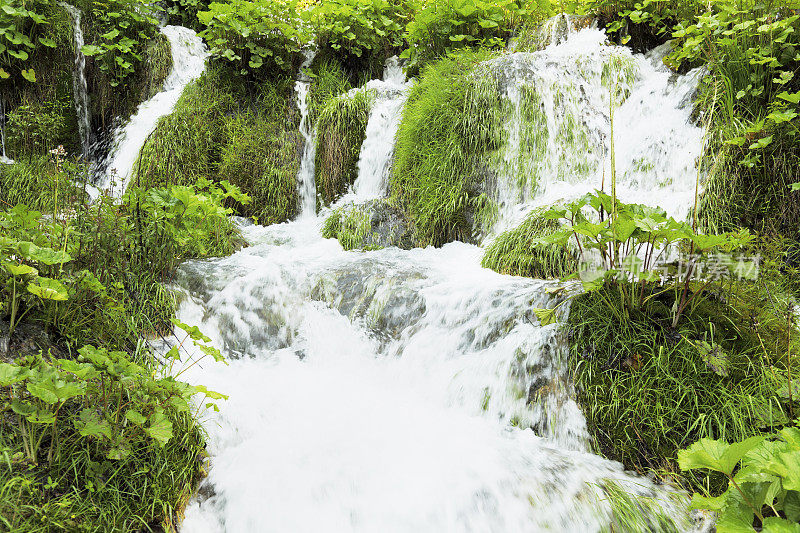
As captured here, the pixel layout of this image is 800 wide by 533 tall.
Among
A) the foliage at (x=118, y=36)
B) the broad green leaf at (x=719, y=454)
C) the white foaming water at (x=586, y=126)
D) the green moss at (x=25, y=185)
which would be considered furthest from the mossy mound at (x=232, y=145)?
the broad green leaf at (x=719, y=454)

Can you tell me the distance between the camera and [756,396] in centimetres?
196

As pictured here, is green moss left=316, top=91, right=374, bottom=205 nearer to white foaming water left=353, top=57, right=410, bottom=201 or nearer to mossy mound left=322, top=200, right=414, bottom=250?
white foaming water left=353, top=57, right=410, bottom=201

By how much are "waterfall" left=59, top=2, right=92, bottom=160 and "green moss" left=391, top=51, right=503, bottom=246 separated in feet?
17.3

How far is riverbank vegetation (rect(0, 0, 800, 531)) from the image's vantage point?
1662mm

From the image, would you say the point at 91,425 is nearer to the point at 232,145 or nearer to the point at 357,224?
the point at 357,224

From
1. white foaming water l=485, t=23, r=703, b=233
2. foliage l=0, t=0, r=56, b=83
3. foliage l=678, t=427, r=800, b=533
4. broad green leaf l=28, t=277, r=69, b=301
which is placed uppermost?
foliage l=0, t=0, r=56, b=83

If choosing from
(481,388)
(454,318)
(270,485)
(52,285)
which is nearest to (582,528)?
(481,388)

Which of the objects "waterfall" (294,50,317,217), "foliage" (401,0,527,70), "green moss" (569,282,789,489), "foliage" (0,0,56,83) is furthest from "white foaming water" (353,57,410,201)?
"foliage" (0,0,56,83)

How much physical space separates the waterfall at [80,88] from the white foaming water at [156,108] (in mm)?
518

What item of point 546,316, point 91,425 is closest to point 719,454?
point 546,316

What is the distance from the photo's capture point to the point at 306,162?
6398 millimetres

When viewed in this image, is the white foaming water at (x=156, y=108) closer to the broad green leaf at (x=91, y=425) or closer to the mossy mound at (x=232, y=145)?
the mossy mound at (x=232, y=145)

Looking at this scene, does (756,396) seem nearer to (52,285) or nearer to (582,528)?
(582,528)

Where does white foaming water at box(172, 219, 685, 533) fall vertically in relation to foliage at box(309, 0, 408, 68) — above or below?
below
